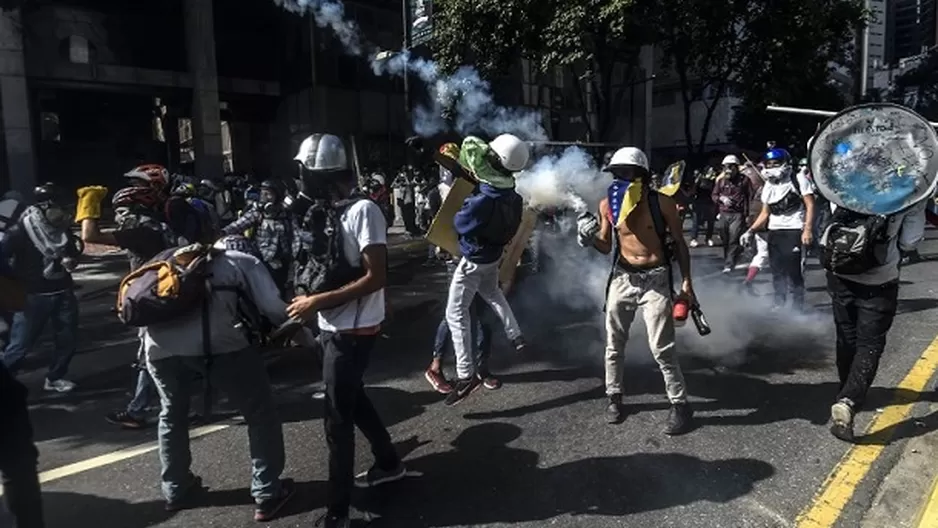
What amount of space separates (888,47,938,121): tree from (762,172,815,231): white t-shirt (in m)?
36.7

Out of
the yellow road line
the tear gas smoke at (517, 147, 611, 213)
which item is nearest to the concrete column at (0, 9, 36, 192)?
the tear gas smoke at (517, 147, 611, 213)

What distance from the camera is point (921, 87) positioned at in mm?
38719

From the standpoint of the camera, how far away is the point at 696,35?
55.5ft

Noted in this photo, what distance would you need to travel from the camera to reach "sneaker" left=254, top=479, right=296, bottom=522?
325 centimetres

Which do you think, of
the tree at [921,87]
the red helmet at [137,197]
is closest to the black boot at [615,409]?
the red helmet at [137,197]

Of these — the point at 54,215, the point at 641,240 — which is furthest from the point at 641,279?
the point at 54,215

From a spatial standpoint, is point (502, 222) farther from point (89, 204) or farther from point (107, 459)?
point (107, 459)

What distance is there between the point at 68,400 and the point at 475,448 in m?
3.32

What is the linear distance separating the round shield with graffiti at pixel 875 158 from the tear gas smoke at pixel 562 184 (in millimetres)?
3748

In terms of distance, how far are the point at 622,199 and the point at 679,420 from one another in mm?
1365

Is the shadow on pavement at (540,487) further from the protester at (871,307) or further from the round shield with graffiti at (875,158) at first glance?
the round shield with graffiti at (875,158)

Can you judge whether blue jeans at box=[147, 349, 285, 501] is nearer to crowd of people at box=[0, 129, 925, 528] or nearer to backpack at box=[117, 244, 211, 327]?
crowd of people at box=[0, 129, 925, 528]

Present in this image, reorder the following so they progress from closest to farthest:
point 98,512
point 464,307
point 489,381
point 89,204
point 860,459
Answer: point 98,512 → point 860,459 → point 89,204 → point 464,307 → point 489,381

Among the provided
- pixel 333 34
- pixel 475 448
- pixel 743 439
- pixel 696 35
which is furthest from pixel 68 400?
pixel 333 34
